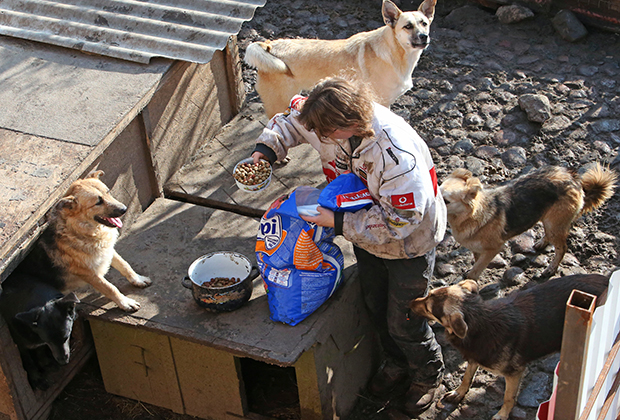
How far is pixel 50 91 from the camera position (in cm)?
522

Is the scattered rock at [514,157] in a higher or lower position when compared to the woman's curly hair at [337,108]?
lower

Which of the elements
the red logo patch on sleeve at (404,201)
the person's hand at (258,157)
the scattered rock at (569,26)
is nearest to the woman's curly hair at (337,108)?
the red logo patch on sleeve at (404,201)

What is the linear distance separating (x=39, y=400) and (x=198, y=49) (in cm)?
329

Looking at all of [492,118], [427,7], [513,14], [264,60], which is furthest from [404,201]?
[513,14]

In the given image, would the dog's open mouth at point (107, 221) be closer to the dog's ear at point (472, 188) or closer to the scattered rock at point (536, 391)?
the dog's ear at point (472, 188)

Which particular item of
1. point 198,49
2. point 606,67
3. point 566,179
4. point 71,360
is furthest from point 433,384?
point 606,67

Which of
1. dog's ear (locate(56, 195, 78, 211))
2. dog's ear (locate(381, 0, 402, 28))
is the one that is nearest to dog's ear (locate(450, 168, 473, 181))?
dog's ear (locate(381, 0, 402, 28))

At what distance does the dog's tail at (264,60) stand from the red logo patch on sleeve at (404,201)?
10.1ft

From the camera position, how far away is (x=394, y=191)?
340 centimetres

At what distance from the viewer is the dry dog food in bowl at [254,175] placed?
4.27 meters

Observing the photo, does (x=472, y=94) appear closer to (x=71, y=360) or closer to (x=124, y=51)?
(x=124, y=51)

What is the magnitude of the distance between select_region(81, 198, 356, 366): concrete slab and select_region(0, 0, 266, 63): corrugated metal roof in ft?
4.86

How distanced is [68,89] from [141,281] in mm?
1930

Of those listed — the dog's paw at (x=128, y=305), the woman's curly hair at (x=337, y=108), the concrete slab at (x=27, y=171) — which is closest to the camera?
the woman's curly hair at (x=337, y=108)
